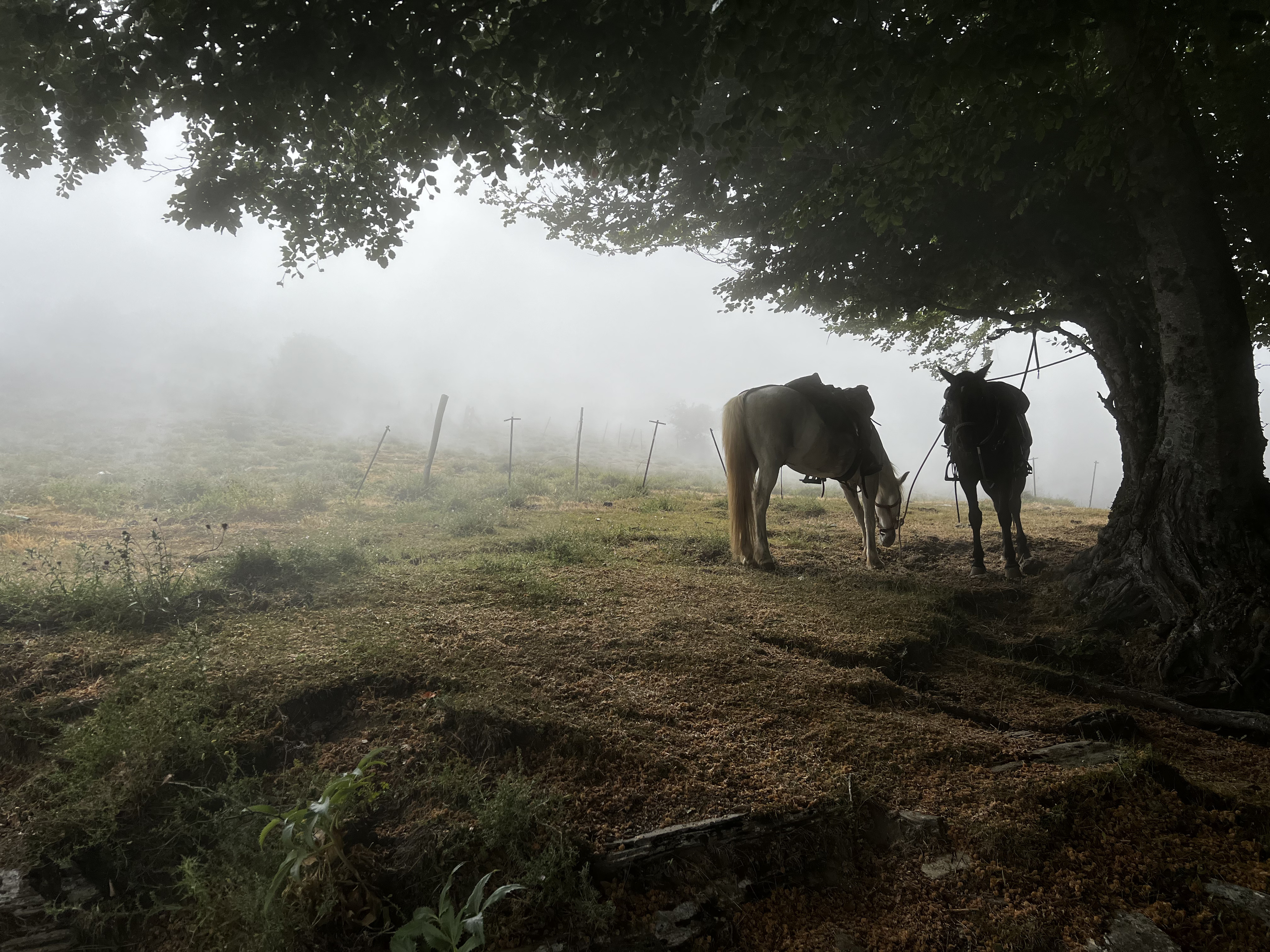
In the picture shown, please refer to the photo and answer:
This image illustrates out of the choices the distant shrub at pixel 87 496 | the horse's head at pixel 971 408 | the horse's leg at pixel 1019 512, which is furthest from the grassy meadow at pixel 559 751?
the distant shrub at pixel 87 496

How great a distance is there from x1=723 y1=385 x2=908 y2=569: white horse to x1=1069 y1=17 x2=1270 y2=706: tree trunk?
2.71 metres

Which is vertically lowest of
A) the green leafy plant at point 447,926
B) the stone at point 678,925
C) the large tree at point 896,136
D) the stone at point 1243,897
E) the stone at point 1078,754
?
the stone at point 678,925

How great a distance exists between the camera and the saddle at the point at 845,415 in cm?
678

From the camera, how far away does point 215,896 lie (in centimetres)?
197

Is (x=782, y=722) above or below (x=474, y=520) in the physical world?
below

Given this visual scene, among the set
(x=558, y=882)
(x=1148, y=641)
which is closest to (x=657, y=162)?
(x=558, y=882)

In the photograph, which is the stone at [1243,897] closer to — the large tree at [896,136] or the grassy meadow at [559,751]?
the grassy meadow at [559,751]

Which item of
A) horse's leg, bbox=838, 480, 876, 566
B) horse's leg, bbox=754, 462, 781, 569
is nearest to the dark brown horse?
horse's leg, bbox=838, 480, 876, 566

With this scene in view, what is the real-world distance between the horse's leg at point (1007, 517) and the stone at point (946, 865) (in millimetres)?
4902

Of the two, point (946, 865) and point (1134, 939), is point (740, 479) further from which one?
point (1134, 939)

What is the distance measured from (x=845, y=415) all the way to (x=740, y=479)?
1494 millimetres

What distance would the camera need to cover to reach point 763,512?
22.6ft

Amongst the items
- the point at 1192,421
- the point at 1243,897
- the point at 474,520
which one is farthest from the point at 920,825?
the point at 474,520

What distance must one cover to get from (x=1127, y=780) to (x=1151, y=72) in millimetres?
4708
